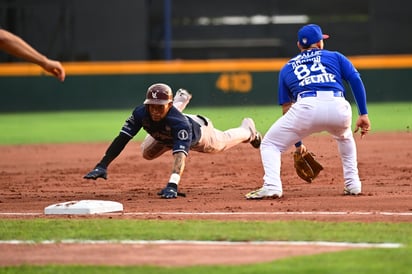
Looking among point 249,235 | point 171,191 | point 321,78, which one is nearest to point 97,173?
point 171,191

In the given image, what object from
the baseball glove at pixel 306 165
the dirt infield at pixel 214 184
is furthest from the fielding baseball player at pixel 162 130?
the baseball glove at pixel 306 165

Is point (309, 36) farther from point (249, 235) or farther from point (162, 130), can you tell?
point (249, 235)

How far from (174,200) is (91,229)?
217cm

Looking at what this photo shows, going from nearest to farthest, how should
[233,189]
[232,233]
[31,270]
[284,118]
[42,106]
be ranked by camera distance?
[31,270]
[232,233]
[284,118]
[233,189]
[42,106]

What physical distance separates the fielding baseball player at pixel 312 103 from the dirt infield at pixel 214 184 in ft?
1.62

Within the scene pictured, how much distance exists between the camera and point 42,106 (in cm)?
2819

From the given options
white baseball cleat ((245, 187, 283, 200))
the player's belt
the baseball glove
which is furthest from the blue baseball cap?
white baseball cleat ((245, 187, 283, 200))

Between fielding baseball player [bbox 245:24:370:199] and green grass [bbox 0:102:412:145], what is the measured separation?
9.30m

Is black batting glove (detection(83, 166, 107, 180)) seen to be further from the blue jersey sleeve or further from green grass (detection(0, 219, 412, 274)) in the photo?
the blue jersey sleeve

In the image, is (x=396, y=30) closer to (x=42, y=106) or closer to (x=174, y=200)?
(x=42, y=106)

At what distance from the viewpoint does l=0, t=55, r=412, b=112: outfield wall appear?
91.4 feet

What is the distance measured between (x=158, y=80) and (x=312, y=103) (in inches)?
738

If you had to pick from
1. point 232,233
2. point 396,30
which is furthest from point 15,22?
point 232,233

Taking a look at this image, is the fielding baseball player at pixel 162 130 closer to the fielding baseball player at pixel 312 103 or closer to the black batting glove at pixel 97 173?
the black batting glove at pixel 97 173
